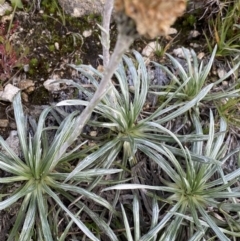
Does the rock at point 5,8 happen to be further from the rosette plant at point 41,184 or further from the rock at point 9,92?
the rosette plant at point 41,184

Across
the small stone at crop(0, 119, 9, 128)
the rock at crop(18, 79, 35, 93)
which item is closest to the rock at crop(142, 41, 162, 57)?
the rock at crop(18, 79, 35, 93)

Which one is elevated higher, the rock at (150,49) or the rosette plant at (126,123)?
the rock at (150,49)

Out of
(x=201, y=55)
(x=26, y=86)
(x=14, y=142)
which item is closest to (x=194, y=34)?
(x=201, y=55)

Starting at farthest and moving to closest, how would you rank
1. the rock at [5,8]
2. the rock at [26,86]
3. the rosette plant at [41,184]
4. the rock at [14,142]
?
the rock at [5,8], the rock at [26,86], the rock at [14,142], the rosette plant at [41,184]

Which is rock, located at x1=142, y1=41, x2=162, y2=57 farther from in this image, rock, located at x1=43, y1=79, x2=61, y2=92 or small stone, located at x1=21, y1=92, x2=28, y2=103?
small stone, located at x1=21, y1=92, x2=28, y2=103

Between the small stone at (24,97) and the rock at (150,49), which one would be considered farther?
the rock at (150,49)

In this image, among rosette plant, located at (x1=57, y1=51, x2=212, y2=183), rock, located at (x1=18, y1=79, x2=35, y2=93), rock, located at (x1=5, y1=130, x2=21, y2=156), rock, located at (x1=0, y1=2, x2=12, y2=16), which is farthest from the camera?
rock, located at (x1=0, y1=2, x2=12, y2=16)

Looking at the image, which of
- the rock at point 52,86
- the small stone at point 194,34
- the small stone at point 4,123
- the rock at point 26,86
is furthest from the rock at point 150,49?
the small stone at point 4,123

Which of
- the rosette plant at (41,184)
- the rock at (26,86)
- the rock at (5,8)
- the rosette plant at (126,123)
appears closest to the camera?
the rosette plant at (41,184)

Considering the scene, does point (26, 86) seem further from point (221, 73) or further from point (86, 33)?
point (221, 73)
